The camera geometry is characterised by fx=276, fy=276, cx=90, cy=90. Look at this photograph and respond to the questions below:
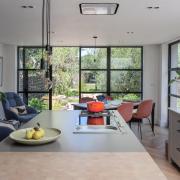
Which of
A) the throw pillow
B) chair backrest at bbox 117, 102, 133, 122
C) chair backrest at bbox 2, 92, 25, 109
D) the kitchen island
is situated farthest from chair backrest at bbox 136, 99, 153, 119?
the kitchen island

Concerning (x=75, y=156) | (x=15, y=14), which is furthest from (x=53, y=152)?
(x=15, y=14)

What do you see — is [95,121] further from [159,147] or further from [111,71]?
[111,71]

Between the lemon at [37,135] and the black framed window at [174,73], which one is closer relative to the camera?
the lemon at [37,135]

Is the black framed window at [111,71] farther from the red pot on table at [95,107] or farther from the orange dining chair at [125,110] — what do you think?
the red pot on table at [95,107]

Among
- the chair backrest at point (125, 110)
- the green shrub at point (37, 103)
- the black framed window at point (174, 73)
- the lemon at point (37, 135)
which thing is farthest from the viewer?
the green shrub at point (37, 103)

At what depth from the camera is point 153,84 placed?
27.4 feet

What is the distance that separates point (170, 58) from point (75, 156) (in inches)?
267

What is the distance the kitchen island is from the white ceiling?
86.2 inches

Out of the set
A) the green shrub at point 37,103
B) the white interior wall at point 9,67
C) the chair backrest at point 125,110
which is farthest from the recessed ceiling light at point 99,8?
the green shrub at point 37,103

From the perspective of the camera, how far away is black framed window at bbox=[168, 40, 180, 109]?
24.0ft

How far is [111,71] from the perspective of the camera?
27.9 feet

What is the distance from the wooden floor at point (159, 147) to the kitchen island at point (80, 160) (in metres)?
2.26

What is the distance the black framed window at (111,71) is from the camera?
8.49m

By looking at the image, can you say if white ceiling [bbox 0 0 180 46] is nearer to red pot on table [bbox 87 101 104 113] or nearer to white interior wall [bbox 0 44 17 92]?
red pot on table [bbox 87 101 104 113]
